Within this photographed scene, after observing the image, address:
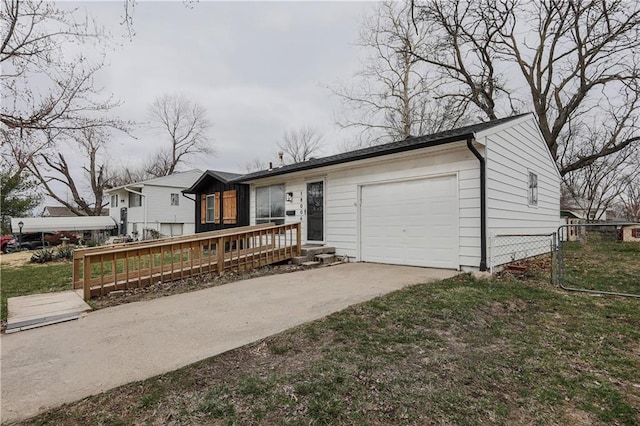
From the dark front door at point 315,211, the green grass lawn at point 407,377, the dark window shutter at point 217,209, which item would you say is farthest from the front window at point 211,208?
the green grass lawn at point 407,377

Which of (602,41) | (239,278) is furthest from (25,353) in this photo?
(602,41)

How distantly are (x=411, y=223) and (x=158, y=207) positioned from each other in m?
19.3

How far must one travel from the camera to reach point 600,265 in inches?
294

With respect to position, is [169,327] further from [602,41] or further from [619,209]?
[619,209]

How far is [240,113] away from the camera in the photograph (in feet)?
61.9

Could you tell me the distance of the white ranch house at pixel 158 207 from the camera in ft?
69.0

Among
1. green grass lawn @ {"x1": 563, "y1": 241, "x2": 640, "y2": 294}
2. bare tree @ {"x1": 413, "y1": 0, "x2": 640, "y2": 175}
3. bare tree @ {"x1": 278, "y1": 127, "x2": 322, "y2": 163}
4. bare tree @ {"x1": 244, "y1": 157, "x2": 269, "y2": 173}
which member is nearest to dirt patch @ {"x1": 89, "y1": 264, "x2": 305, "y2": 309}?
green grass lawn @ {"x1": 563, "y1": 241, "x2": 640, "y2": 294}

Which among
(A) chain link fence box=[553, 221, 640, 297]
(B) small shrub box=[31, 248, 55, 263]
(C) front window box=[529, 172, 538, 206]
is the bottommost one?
(B) small shrub box=[31, 248, 55, 263]

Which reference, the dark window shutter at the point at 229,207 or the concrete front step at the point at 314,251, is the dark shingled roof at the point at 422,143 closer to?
the dark window shutter at the point at 229,207

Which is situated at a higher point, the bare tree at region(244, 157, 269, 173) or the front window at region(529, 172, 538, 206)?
the bare tree at region(244, 157, 269, 173)

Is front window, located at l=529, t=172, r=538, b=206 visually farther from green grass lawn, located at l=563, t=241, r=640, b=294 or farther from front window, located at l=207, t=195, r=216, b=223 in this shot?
front window, located at l=207, t=195, r=216, b=223

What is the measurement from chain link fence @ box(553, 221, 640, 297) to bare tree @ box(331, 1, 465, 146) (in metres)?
9.14

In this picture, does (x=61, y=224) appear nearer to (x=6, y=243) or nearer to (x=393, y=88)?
(x=6, y=243)

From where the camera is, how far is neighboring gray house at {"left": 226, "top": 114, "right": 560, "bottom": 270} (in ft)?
20.3
